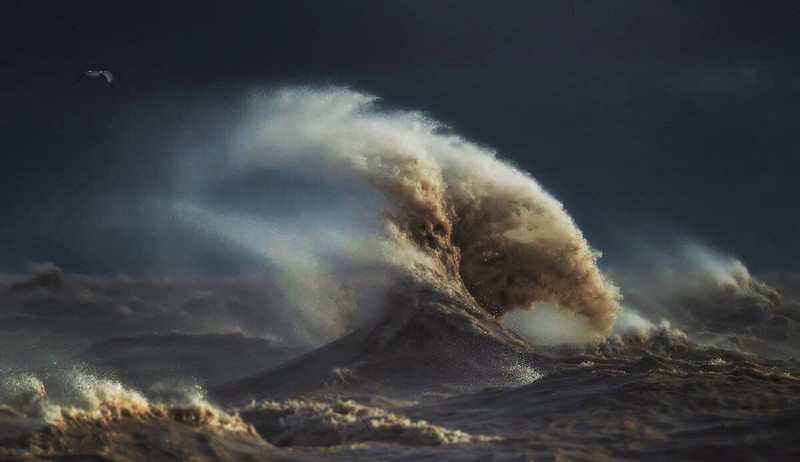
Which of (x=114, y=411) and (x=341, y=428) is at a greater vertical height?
(x=341, y=428)

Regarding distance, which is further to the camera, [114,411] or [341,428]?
[341,428]

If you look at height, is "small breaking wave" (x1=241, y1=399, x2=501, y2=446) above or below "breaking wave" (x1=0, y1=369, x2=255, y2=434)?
above

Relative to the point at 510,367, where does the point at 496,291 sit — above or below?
above

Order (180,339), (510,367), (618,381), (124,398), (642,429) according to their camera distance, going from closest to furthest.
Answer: (124,398)
(642,429)
(618,381)
(510,367)
(180,339)

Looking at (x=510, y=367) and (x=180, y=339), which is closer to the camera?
(x=510, y=367)

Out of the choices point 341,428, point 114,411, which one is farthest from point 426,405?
point 114,411

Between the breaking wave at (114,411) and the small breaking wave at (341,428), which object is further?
the small breaking wave at (341,428)

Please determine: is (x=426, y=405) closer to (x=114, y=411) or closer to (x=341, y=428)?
(x=341, y=428)

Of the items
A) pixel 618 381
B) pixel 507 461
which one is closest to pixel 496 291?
pixel 618 381

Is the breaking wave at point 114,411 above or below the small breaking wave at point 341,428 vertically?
below

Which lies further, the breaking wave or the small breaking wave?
the small breaking wave

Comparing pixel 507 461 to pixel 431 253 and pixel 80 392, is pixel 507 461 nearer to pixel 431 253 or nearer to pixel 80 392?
pixel 80 392
